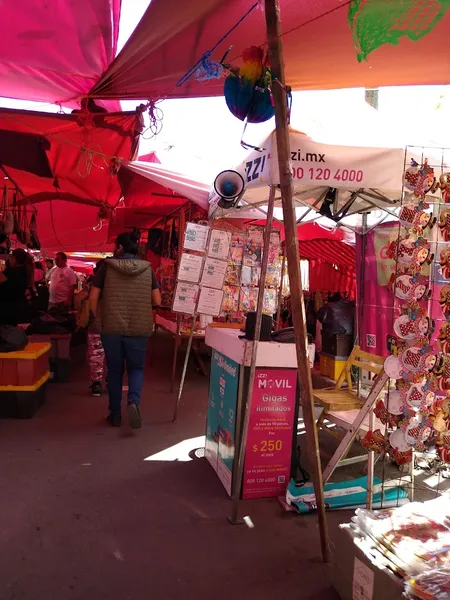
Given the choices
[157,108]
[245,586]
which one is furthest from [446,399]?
[157,108]

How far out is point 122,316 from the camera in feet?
16.3

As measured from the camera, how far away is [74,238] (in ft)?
48.8

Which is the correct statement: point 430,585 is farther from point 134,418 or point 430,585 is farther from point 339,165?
point 134,418

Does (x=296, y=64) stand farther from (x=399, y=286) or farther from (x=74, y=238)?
(x=74, y=238)

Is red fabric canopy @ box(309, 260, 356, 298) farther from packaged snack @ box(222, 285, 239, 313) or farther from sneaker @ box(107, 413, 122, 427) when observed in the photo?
sneaker @ box(107, 413, 122, 427)

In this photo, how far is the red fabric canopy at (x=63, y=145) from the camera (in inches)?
215

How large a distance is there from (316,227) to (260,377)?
7069 millimetres

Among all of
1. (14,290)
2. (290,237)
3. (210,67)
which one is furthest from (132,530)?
(14,290)

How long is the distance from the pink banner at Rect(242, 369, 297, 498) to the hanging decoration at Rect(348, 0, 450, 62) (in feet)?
7.66

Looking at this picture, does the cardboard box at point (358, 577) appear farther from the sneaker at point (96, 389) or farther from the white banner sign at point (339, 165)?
the sneaker at point (96, 389)

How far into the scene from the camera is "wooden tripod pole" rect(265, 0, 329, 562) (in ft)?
8.73

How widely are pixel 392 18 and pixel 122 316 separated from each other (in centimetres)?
351

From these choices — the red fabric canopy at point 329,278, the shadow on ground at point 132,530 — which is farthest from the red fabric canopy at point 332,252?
the shadow on ground at point 132,530

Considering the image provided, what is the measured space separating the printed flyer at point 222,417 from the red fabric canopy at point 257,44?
247 centimetres
